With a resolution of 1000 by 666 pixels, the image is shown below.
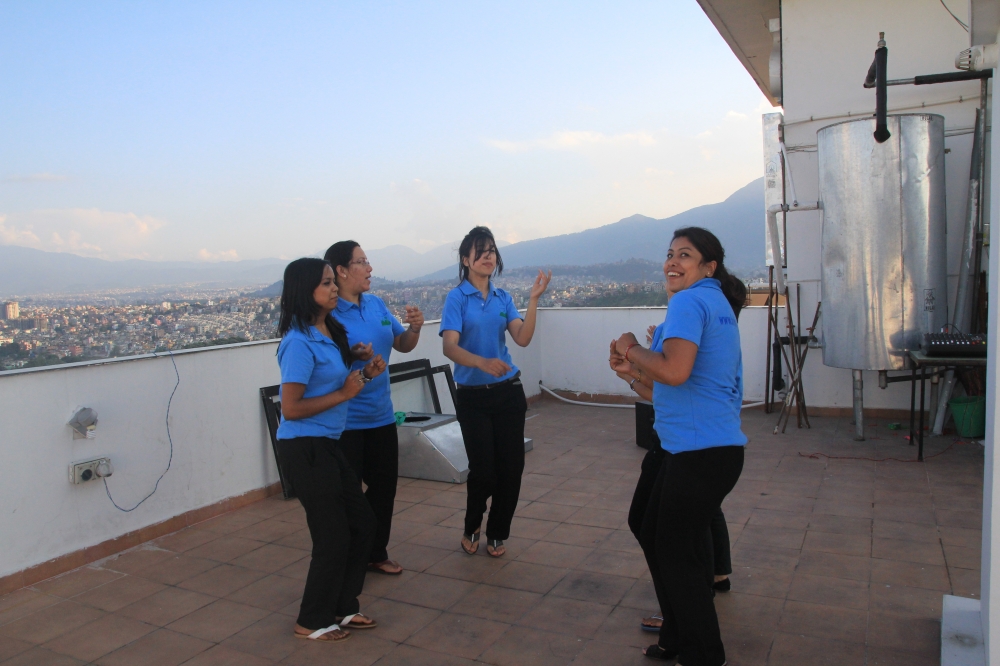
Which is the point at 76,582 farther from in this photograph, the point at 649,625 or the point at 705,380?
the point at 705,380

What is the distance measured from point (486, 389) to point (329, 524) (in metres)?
1.16

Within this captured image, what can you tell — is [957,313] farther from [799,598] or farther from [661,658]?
[661,658]

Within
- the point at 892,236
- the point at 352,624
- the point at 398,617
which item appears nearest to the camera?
the point at 352,624

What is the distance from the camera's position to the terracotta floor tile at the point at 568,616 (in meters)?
3.16

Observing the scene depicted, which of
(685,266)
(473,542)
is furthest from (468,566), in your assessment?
(685,266)

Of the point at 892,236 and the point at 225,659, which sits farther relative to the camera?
the point at 892,236

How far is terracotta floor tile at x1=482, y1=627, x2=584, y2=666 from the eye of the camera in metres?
2.90

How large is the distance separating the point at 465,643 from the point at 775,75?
22.0 feet

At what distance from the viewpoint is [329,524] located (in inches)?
120

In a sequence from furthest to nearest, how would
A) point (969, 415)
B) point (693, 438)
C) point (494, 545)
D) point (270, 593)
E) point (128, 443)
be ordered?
point (969, 415) < point (128, 443) < point (494, 545) < point (270, 593) < point (693, 438)

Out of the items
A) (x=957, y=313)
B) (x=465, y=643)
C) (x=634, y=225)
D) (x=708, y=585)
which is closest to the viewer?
(x=708, y=585)

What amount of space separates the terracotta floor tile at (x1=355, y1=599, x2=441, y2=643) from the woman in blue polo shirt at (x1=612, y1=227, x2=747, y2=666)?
3.96ft

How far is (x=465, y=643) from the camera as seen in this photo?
3068mm

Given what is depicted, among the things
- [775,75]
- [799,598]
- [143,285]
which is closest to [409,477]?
[143,285]
